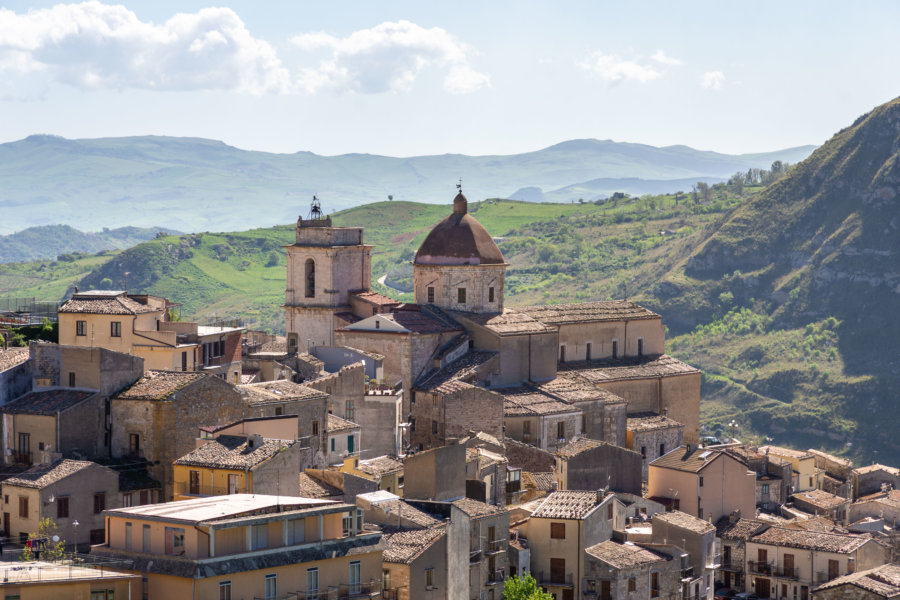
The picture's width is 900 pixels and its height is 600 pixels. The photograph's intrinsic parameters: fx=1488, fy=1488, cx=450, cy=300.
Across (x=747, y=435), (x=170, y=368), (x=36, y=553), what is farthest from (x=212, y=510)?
(x=747, y=435)

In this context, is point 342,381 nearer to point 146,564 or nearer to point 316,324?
point 316,324

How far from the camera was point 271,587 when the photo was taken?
30953 millimetres

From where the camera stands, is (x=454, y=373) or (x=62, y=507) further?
(x=454, y=373)

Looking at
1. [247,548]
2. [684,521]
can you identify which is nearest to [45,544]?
[247,548]

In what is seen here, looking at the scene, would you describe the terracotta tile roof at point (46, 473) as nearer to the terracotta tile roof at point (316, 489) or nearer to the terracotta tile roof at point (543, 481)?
the terracotta tile roof at point (316, 489)

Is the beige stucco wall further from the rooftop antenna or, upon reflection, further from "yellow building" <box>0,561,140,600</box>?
"yellow building" <box>0,561,140,600</box>

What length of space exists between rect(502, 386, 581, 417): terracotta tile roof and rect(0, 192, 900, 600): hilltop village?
128 millimetres

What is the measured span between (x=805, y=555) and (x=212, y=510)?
86.7 ft

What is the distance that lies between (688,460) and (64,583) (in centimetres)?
3328

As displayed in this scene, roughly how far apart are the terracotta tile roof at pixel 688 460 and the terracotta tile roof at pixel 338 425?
13029 mm

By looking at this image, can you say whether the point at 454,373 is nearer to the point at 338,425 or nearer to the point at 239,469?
the point at 338,425

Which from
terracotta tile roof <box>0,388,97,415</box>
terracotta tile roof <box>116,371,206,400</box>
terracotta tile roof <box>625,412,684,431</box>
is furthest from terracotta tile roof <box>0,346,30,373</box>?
terracotta tile roof <box>625,412,684,431</box>

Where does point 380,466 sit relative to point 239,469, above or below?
below

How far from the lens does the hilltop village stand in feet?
107
